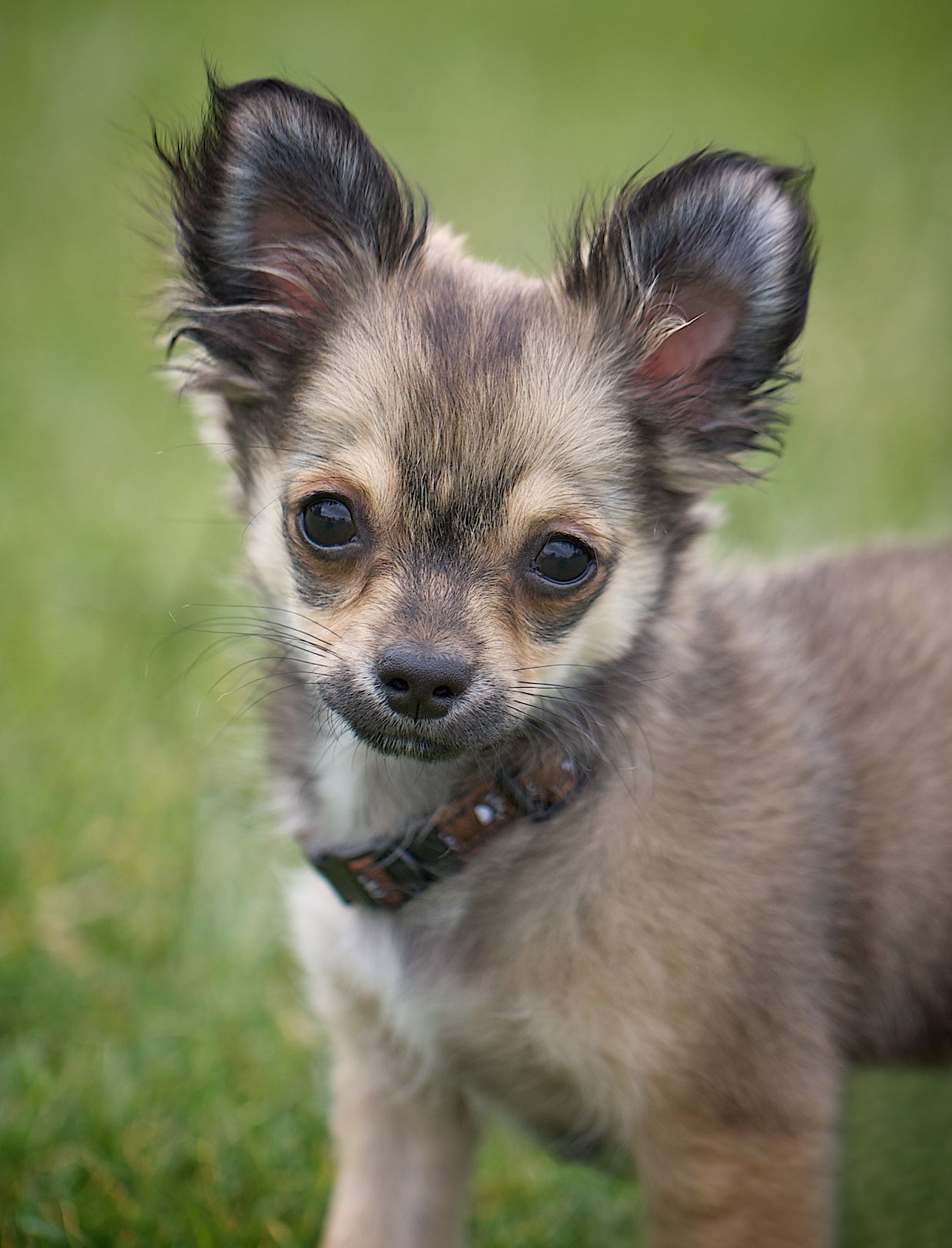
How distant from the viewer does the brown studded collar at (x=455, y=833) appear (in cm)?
282

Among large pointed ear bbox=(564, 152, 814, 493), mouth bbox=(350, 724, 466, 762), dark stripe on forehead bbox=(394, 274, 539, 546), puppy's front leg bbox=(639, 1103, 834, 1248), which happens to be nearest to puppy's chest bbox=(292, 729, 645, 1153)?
puppy's front leg bbox=(639, 1103, 834, 1248)

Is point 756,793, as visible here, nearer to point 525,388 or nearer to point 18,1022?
point 525,388

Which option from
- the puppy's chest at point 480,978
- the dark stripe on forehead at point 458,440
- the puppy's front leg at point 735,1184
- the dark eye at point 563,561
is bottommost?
the puppy's front leg at point 735,1184

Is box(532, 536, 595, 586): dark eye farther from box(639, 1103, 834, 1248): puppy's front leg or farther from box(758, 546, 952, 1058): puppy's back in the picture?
box(639, 1103, 834, 1248): puppy's front leg

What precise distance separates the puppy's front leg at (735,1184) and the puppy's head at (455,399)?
0.95 metres

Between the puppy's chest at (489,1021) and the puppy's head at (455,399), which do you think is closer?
the puppy's head at (455,399)

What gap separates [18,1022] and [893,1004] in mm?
2540

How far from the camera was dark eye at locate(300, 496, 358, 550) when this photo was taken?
267 cm

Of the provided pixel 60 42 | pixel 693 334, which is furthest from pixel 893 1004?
pixel 60 42

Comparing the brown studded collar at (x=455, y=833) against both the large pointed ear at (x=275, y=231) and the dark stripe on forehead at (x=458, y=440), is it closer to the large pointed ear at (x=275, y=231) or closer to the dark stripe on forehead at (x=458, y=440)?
the dark stripe on forehead at (x=458, y=440)

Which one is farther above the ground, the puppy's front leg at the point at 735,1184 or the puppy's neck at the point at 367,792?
the puppy's neck at the point at 367,792

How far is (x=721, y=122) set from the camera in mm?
10148

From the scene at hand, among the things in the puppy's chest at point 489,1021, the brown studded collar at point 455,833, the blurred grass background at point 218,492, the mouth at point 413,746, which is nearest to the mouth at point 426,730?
the mouth at point 413,746

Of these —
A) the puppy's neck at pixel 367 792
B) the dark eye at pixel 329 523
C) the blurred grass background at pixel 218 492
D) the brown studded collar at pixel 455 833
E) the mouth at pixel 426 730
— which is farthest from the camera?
the blurred grass background at pixel 218 492
